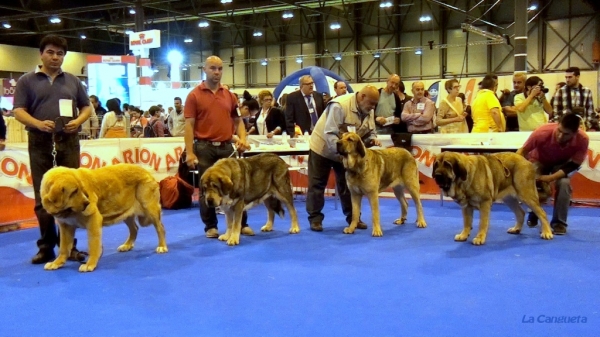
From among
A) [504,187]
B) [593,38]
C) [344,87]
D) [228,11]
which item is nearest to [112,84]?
[228,11]

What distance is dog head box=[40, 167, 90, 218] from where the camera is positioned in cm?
413

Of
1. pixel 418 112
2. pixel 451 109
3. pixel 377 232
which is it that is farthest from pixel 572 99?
pixel 377 232

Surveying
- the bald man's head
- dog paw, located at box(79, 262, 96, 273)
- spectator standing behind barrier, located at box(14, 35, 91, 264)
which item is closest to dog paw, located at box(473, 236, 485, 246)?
the bald man's head

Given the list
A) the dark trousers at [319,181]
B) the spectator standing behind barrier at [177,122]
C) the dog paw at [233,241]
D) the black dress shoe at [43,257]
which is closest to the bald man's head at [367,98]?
the dark trousers at [319,181]

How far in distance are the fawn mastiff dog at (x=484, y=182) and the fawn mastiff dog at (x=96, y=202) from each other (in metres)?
2.72

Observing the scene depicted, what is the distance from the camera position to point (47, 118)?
15.4 feet

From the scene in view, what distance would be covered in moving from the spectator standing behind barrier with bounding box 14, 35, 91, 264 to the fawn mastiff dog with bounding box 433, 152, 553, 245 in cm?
335

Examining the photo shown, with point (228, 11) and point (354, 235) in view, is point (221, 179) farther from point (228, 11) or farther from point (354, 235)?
point (228, 11)

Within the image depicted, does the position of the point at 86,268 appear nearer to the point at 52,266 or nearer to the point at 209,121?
the point at 52,266

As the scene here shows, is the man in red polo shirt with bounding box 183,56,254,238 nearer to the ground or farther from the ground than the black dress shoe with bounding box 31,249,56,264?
farther from the ground

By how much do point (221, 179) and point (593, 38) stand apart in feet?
77.9

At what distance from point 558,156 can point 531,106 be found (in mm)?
2534

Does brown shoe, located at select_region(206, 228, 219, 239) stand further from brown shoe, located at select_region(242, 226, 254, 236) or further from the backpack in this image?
Result: the backpack

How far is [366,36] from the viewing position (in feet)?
98.8
